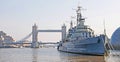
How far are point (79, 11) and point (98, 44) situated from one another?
2866 cm

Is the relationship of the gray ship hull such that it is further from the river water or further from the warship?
the river water

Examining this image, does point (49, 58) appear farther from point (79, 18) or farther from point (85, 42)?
point (79, 18)

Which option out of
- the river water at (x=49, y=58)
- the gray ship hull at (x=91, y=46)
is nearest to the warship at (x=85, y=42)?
the gray ship hull at (x=91, y=46)

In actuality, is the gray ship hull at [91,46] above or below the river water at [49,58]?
above

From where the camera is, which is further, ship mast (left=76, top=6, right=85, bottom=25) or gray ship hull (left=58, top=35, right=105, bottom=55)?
ship mast (left=76, top=6, right=85, bottom=25)

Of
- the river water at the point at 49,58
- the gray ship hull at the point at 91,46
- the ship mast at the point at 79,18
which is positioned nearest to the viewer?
the river water at the point at 49,58

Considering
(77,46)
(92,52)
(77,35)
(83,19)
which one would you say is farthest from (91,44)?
(83,19)

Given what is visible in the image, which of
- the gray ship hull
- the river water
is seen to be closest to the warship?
the gray ship hull

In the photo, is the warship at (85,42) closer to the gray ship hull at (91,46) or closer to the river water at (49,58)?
the gray ship hull at (91,46)

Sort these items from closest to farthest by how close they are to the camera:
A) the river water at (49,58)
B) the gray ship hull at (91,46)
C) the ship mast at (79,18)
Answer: the river water at (49,58) < the gray ship hull at (91,46) < the ship mast at (79,18)

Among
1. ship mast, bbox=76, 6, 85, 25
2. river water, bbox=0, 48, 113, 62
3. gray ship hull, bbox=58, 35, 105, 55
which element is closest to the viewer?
river water, bbox=0, 48, 113, 62

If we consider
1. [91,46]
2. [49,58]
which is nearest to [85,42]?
[91,46]

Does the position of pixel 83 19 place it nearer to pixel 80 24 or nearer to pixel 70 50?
pixel 80 24

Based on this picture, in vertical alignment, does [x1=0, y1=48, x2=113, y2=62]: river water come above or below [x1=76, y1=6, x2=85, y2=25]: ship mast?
below
